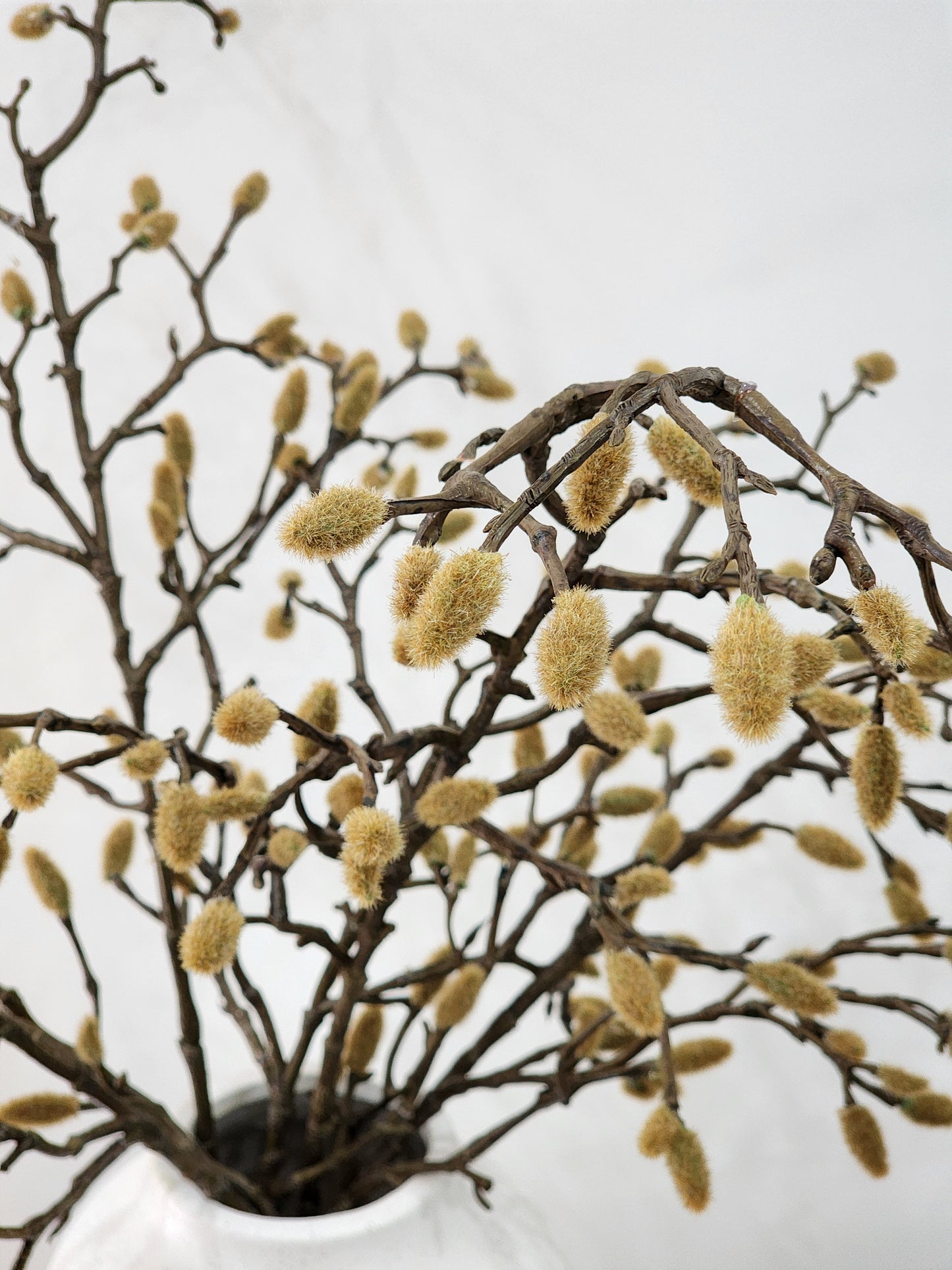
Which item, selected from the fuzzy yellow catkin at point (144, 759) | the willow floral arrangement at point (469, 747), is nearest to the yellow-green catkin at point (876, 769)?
the willow floral arrangement at point (469, 747)

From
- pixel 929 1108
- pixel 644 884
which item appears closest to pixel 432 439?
pixel 644 884

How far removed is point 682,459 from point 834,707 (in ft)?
0.38

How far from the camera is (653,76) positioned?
830mm

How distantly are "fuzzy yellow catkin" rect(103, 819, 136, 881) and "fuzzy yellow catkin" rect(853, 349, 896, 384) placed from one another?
0.39m

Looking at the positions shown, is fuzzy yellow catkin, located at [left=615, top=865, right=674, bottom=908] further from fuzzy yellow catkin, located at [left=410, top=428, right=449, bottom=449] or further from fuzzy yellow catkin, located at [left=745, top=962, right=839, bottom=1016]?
fuzzy yellow catkin, located at [left=410, top=428, right=449, bottom=449]

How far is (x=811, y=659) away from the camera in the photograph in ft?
1.01

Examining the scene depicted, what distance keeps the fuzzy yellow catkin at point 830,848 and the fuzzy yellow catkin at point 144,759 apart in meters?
0.26

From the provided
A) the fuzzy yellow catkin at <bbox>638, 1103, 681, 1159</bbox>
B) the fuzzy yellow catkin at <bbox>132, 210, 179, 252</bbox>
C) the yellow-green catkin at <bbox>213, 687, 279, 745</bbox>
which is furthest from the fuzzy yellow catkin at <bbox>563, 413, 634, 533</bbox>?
the fuzzy yellow catkin at <bbox>132, 210, 179, 252</bbox>

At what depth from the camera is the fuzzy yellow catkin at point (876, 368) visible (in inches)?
22.0

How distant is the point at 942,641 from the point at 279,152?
2.37ft

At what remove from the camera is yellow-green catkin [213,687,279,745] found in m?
0.35

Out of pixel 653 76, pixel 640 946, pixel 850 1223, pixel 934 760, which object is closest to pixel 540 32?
pixel 653 76

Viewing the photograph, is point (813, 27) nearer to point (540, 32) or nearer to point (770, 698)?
point (540, 32)

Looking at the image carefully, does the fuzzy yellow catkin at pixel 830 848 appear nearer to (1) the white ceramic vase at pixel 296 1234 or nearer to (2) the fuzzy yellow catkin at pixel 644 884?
(2) the fuzzy yellow catkin at pixel 644 884
